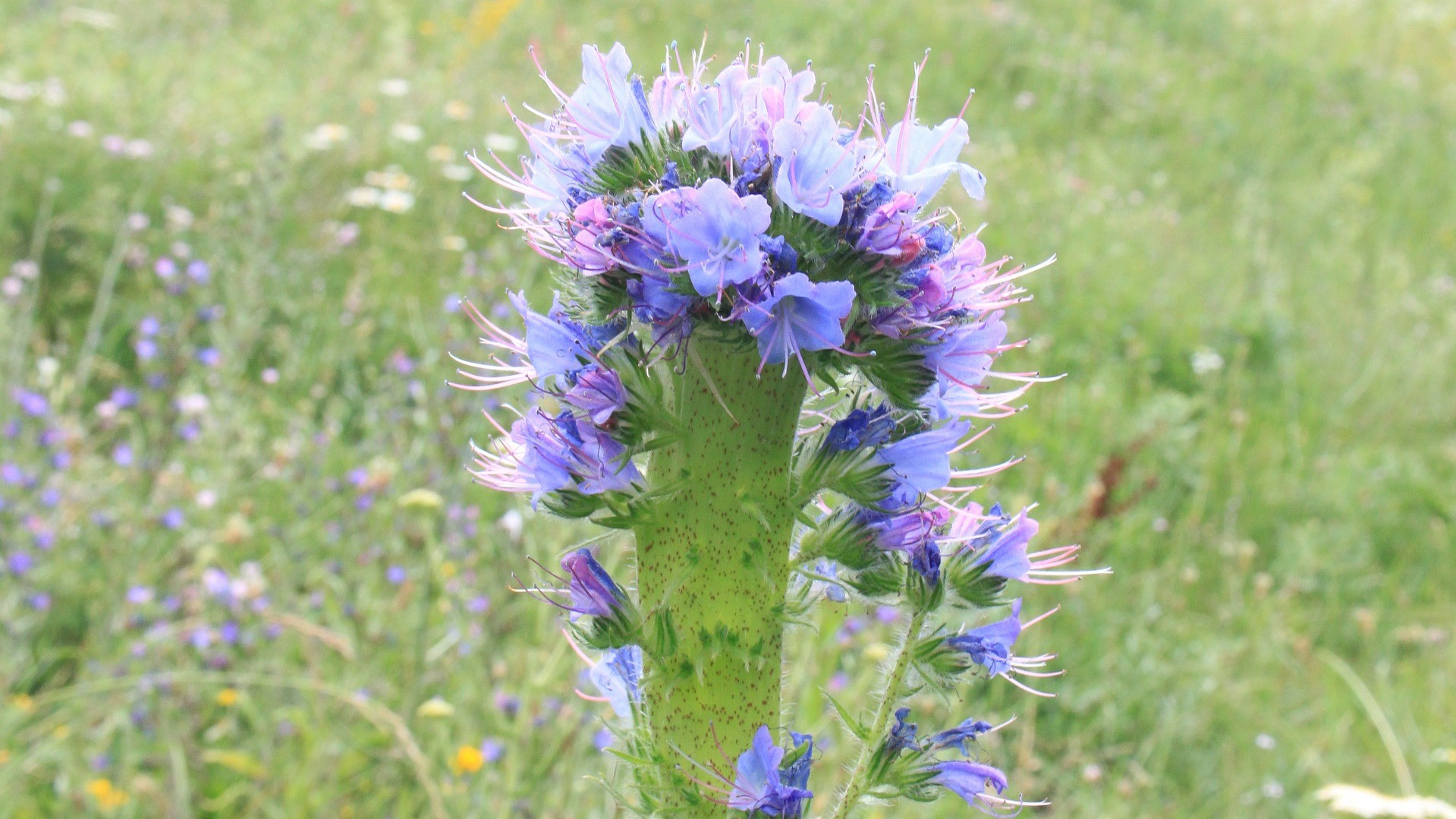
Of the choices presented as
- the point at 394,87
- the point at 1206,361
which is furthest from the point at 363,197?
the point at 1206,361

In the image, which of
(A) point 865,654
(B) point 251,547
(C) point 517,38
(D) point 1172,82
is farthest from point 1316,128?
(B) point 251,547

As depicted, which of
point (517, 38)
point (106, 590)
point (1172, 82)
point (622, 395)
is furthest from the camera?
point (1172, 82)

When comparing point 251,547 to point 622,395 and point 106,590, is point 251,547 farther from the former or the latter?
point 622,395

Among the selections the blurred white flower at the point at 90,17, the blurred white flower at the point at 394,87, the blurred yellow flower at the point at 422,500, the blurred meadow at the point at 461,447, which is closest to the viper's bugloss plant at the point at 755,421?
the blurred meadow at the point at 461,447

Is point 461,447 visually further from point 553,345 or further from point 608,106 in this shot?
point 608,106

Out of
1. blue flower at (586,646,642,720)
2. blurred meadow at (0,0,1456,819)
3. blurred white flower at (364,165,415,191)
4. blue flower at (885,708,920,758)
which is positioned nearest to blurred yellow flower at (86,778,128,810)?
blurred meadow at (0,0,1456,819)

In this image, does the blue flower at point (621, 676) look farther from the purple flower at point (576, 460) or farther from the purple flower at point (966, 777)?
the purple flower at point (966, 777)
